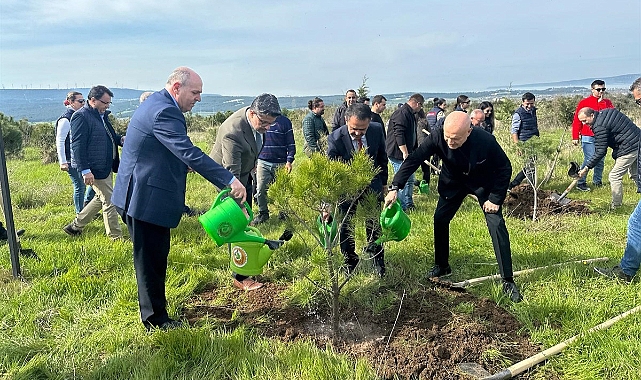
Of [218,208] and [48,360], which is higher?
[218,208]

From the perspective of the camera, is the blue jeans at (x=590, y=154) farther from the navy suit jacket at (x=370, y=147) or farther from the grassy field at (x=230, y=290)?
the navy suit jacket at (x=370, y=147)

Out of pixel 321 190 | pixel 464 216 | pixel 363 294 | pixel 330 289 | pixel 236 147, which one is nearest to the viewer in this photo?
pixel 321 190

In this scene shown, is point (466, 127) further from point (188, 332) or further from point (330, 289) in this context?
point (188, 332)

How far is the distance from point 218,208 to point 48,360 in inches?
57.5

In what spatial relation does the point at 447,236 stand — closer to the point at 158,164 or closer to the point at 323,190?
the point at 323,190

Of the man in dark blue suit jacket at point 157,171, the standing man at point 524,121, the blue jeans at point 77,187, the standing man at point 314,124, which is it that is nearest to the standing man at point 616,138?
the standing man at point 524,121

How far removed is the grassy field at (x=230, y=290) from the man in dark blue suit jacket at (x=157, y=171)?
0.45 meters

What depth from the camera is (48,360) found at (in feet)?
9.44

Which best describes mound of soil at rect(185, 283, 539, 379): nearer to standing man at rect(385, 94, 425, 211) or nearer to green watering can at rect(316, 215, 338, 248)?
green watering can at rect(316, 215, 338, 248)

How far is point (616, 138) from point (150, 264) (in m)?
6.67

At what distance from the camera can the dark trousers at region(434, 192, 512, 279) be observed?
378cm

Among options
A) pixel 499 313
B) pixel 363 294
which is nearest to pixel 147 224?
pixel 363 294

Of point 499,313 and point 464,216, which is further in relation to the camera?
point 464,216

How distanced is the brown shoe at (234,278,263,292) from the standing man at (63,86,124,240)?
2.06m
